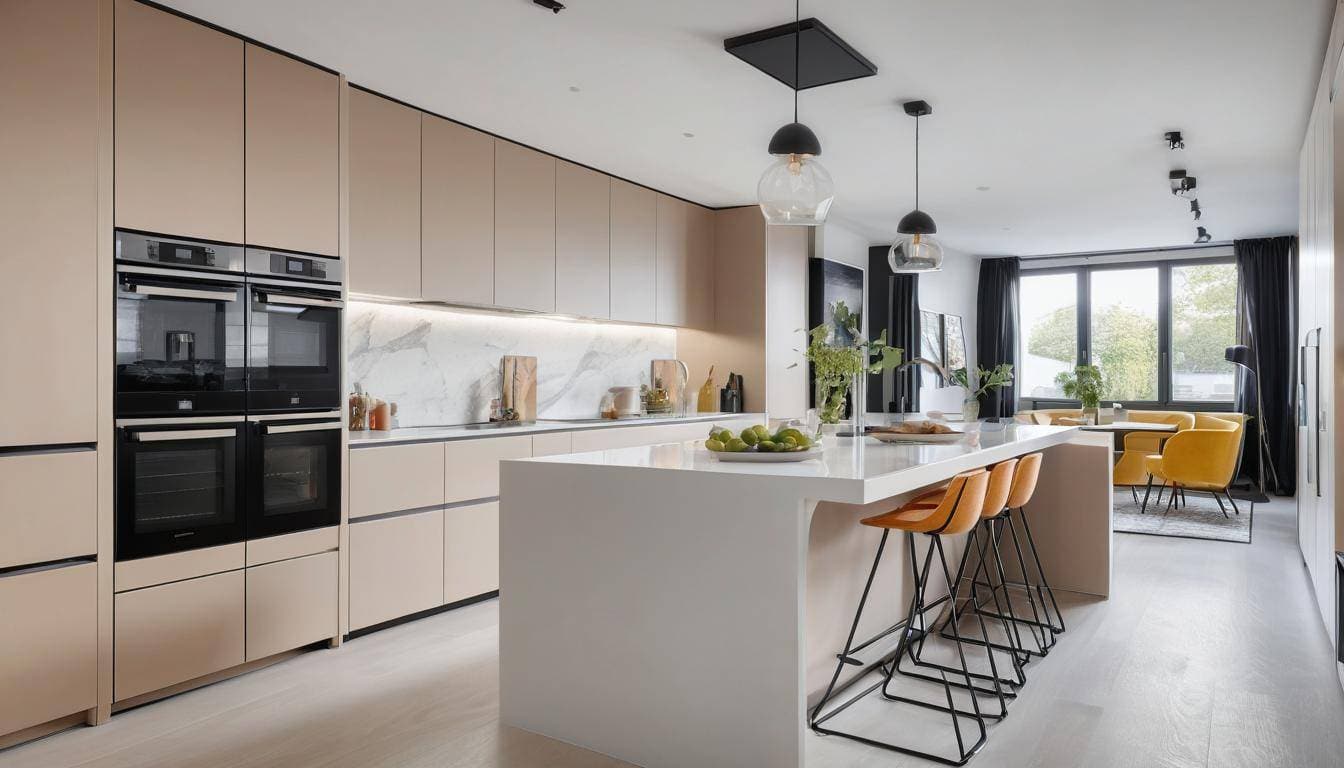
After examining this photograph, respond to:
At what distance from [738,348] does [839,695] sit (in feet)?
12.7

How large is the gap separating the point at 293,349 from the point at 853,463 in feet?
7.64

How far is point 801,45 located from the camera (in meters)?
3.34

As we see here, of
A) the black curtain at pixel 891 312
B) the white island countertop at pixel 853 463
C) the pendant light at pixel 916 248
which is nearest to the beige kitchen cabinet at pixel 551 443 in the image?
the white island countertop at pixel 853 463

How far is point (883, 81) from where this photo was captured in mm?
3904

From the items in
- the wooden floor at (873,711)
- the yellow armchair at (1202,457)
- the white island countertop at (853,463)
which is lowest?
the wooden floor at (873,711)

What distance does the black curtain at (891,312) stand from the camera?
27.8 ft

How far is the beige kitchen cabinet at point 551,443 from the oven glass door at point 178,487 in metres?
1.58

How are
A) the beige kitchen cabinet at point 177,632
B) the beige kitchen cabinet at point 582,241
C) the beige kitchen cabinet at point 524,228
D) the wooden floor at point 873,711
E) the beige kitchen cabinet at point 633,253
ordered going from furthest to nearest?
the beige kitchen cabinet at point 633,253
the beige kitchen cabinet at point 582,241
the beige kitchen cabinet at point 524,228
the beige kitchen cabinet at point 177,632
the wooden floor at point 873,711

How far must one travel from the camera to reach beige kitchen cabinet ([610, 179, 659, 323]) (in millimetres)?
5629

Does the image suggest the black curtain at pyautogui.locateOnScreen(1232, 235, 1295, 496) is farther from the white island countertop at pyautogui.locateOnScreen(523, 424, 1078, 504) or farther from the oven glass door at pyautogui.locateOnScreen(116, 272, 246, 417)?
the oven glass door at pyautogui.locateOnScreen(116, 272, 246, 417)

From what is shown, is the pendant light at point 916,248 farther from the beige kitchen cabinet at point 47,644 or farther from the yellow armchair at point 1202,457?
the beige kitchen cabinet at point 47,644

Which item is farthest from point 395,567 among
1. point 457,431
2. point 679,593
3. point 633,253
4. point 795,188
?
point 633,253

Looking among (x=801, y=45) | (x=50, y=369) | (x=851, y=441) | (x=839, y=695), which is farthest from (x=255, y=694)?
(x=801, y=45)

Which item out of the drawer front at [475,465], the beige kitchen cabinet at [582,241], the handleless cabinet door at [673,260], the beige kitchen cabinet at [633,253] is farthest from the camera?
the handleless cabinet door at [673,260]
